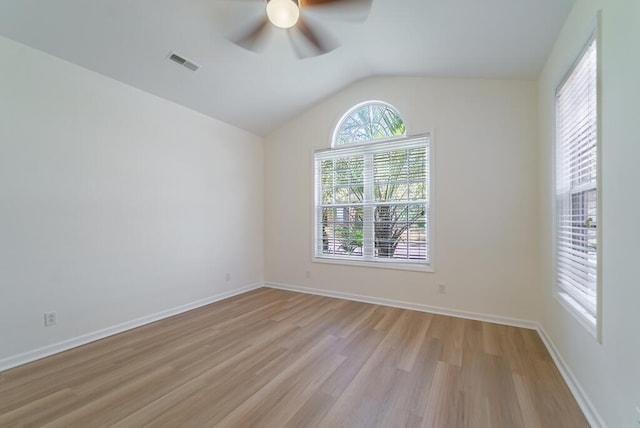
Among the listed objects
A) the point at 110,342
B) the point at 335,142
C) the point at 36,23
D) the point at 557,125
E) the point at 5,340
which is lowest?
the point at 110,342

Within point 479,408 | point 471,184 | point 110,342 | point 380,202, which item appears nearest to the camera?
point 479,408

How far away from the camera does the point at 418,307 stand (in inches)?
144

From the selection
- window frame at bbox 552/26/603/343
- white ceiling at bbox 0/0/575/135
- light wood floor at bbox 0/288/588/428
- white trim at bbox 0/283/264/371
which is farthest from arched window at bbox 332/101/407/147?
white trim at bbox 0/283/264/371

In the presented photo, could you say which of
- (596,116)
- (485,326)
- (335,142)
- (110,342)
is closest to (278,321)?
(110,342)

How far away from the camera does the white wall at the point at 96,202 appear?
2361 millimetres

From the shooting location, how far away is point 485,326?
10.3 feet

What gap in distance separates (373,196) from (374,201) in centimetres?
8

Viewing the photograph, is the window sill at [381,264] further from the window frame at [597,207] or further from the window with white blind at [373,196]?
the window frame at [597,207]

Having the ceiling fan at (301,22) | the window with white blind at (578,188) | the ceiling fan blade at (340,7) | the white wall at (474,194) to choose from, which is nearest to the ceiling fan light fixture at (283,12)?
the ceiling fan at (301,22)

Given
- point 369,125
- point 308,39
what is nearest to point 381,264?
point 369,125

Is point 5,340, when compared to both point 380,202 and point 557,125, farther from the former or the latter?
point 557,125

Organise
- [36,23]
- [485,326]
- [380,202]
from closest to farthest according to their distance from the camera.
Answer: [36,23], [485,326], [380,202]

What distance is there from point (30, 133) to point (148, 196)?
1.12 meters

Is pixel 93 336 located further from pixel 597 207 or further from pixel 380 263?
pixel 597 207
